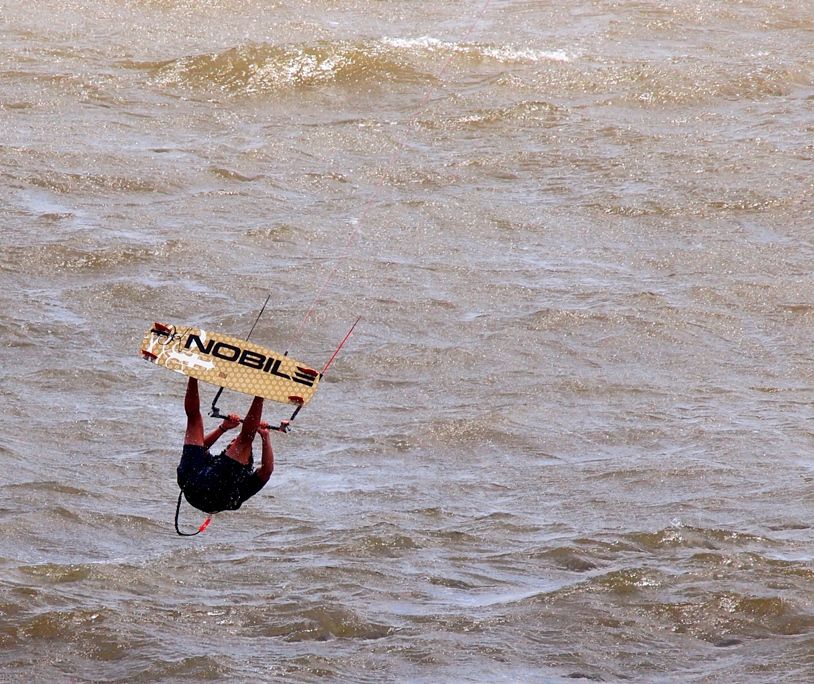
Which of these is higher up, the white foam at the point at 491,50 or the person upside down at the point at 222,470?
the person upside down at the point at 222,470

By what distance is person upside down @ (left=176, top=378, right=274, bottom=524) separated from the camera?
37.8 feet

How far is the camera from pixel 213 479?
453 inches

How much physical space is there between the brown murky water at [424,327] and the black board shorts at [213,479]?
1745 millimetres

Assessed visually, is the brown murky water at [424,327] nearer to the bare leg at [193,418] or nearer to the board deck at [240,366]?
the bare leg at [193,418]

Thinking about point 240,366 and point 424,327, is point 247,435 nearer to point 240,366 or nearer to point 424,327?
point 240,366

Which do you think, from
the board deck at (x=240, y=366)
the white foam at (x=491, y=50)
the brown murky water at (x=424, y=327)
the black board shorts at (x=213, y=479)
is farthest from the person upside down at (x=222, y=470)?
the white foam at (x=491, y=50)

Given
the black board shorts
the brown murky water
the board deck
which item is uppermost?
the board deck

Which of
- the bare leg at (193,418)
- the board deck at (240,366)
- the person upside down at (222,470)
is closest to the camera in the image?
the board deck at (240,366)

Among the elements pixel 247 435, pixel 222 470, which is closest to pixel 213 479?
pixel 222 470

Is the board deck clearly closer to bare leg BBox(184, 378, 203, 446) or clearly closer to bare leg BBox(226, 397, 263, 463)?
bare leg BBox(226, 397, 263, 463)

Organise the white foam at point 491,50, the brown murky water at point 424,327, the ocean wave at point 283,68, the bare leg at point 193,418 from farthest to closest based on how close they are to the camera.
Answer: the white foam at point 491,50 → the ocean wave at point 283,68 → the brown murky water at point 424,327 → the bare leg at point 193,418

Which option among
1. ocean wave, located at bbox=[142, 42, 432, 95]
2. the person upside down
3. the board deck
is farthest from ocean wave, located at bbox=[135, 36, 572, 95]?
the board deck

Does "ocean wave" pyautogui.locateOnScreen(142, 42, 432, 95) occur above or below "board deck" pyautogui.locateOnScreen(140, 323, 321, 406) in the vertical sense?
below

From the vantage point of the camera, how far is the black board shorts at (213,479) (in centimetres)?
1153
